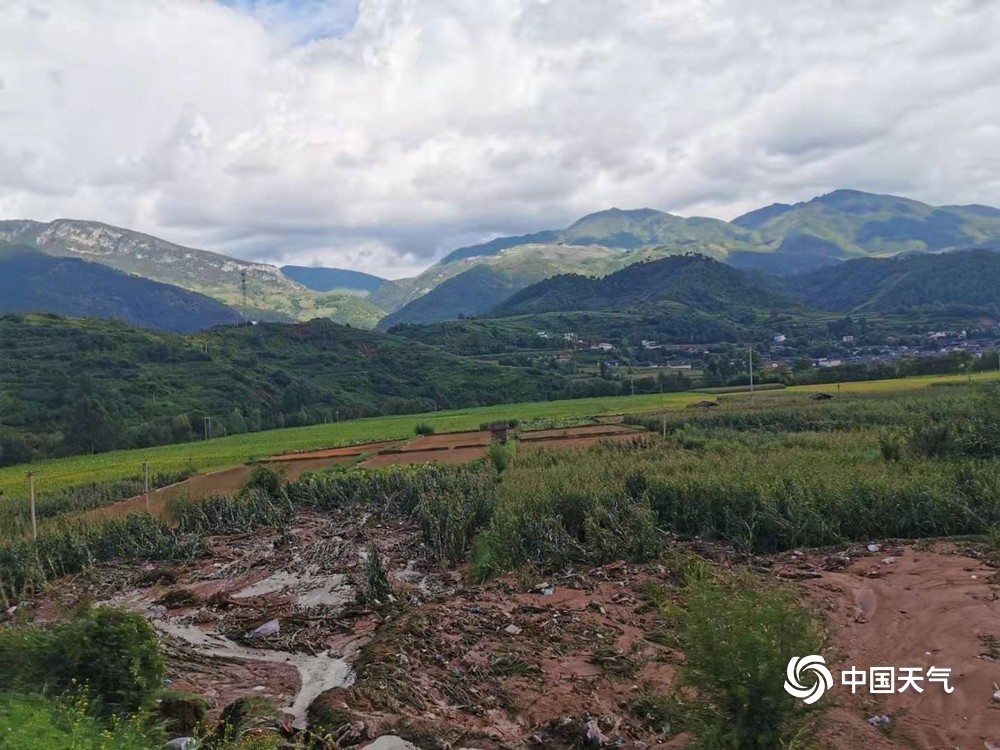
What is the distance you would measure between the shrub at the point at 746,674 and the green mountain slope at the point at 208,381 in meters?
56.0

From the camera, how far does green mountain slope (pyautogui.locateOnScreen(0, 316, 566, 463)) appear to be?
5760 cm

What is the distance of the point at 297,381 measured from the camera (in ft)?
258

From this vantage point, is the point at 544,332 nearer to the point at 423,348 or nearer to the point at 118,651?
the point at 423,348

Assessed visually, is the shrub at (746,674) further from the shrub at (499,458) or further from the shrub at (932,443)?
the shrub at (499,458)

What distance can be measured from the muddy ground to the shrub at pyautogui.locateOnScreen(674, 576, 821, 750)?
0.59 m

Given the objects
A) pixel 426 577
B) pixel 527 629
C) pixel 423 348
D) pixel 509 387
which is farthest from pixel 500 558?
pixel 423 348

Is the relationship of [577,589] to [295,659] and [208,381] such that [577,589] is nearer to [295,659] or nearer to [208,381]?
[295,659]

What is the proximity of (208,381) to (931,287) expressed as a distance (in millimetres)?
148215

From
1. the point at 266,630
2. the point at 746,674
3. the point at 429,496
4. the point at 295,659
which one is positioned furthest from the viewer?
the point at 429,496

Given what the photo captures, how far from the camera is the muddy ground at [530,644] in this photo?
25.3 feet

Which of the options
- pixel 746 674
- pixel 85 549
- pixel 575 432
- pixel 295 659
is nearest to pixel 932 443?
pixel 746 674

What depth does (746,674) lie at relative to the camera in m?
5.76

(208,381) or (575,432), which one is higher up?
(208,381)

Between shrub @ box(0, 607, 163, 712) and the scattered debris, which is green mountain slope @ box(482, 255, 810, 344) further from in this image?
shrub @ box(0, 607, 163, 712)
